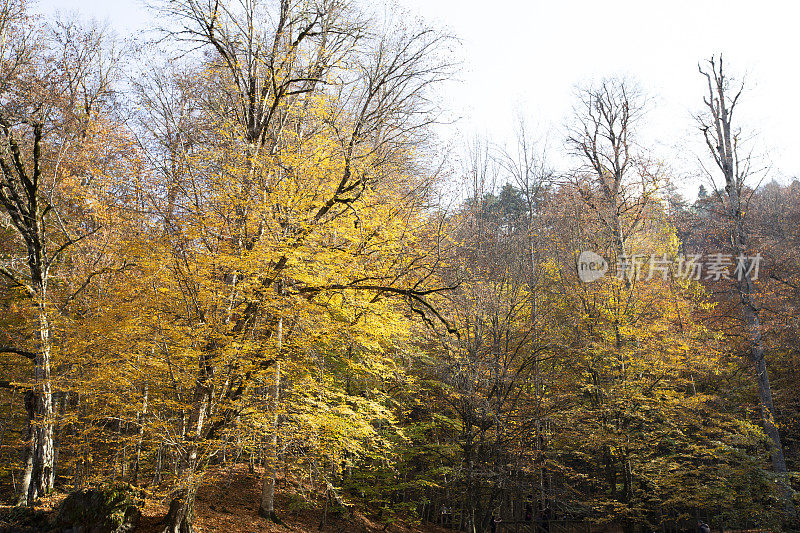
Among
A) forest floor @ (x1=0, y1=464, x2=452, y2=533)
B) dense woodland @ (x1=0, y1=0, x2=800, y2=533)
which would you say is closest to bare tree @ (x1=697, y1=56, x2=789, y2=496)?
dense woodland @ (x1=0, y1=0, x2=800, y2=533)

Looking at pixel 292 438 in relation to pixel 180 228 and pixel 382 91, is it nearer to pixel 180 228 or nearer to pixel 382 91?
pixel 180 228

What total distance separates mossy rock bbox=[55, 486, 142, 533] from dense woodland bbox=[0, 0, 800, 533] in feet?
3.24

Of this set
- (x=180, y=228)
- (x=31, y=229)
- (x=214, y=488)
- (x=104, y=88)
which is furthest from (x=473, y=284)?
(x=104, y=88)

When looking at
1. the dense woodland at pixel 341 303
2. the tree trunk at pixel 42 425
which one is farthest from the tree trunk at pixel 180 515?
the tree trunk at pixel 42 425

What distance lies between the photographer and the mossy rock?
7.88m

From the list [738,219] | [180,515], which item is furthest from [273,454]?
[738,219]

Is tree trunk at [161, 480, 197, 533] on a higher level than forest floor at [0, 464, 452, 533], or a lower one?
higher

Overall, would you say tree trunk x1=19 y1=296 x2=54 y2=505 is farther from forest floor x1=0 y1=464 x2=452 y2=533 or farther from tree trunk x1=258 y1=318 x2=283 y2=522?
tree trunk x1=258 y1=318 x2=283 y2=522

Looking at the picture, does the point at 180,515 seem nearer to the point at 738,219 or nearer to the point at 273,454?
the point at 273,454

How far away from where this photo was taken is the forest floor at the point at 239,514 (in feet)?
27.7

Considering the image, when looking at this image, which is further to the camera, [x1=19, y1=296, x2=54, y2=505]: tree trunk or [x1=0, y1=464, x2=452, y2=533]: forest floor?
[x1=19, y1=296, x2=54, y2=505]: tree trunk

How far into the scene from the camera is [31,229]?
945 cm

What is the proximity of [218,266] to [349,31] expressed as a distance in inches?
228

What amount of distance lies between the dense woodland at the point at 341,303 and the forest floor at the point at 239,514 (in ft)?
1.56
